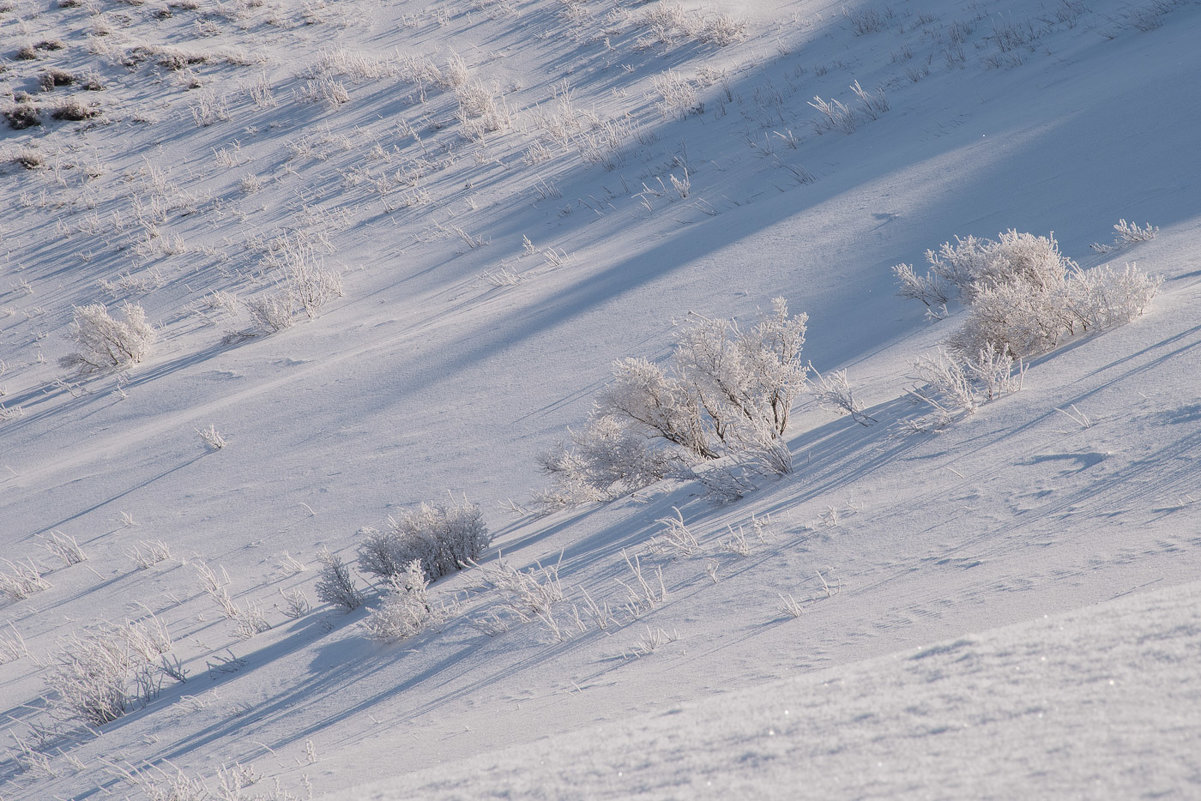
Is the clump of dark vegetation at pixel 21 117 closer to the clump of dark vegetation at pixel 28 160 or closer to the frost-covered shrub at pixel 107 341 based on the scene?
the clump of dark vegetation at pixel 28 160

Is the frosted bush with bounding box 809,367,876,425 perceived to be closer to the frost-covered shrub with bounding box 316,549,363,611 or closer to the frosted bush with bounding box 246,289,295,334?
the frost-covered shrub with bounding box 316,549,363,611

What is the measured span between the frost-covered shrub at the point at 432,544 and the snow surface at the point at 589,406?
6.4 inches

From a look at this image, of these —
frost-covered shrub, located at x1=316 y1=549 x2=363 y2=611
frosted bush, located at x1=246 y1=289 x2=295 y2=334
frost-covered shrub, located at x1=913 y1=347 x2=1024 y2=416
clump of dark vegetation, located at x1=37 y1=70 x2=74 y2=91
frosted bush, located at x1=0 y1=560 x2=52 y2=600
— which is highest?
clump of dark vegetation, located at x1=37 y1=70 x2=74 y2=91

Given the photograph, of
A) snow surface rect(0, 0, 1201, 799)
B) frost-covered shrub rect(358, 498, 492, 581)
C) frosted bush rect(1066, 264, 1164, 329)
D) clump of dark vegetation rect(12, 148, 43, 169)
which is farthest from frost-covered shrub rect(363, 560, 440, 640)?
clump of dark vegetation rect(12, 148, 43, 169)

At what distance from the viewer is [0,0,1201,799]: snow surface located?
2.03 metres

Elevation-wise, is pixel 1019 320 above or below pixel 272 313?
below

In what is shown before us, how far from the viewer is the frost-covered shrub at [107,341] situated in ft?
34.5

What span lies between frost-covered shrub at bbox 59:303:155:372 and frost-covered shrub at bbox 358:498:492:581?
717 cm

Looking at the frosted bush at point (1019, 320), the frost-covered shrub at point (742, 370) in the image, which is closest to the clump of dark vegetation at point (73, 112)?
the frost-covered shrub at point (742, 370)

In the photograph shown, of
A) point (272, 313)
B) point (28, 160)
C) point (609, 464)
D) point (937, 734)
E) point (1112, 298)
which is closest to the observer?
point (937, 734)

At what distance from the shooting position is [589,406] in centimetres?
655

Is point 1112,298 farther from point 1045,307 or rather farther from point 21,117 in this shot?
point 21,117

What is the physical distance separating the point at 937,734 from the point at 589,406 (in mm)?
5009

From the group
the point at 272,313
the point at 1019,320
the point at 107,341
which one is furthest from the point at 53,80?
the point at 1019,320
